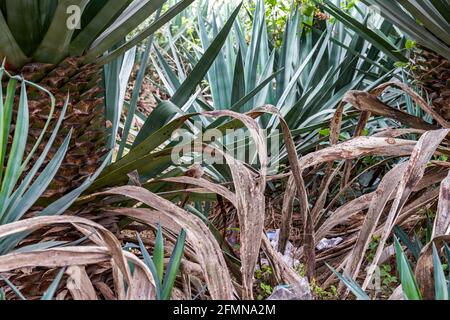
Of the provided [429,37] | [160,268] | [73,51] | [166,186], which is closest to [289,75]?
[429,37]

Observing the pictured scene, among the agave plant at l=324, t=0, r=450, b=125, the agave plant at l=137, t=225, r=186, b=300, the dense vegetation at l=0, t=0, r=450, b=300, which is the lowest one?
the agave plant at l=137, t=225, r=186, b=300

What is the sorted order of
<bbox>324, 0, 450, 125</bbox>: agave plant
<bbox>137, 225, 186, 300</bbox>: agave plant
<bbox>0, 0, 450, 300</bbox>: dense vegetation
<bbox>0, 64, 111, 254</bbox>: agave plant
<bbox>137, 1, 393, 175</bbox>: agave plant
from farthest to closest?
<bbox>137, 1, 393, 175</bbox>: agave plant → <bbox>324, 0, 450, 125</bbox>: agave plant → <bbox>0, 64, 111, 254</bbox>: agave plant → <bbox>0, 0, 450, 300</bbox>: dense vegetation → <bbox>137, 225, 186, 300</bbox>: agave plant

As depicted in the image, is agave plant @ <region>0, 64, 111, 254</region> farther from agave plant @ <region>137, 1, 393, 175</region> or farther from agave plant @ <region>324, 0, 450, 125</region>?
agave plant @ <region>137, 1, 393, 175</region>

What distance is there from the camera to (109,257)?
1.11m

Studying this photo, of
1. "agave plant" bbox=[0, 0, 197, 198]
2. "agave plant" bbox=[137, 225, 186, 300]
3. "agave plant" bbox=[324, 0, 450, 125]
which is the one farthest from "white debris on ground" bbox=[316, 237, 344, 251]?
"agave plant" bbox=[137, 225, 186, 300]

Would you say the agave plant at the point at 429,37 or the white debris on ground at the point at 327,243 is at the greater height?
the agave plant at the point at 429,37

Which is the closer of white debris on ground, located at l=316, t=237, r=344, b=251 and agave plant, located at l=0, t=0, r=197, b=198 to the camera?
agave plant, located at l=0, t=0, r=197, b=198

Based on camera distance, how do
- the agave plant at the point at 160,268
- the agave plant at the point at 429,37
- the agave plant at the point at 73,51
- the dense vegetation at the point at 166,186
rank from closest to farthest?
the agave plant at the point at 160,268 → the dense vegetation at the point at 166,186 → the agave plant at the point at 73,51 → the agave plant at the point at 429,37

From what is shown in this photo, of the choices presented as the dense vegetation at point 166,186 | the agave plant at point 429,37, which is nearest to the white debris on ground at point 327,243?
the dense vegetation at point 166,186

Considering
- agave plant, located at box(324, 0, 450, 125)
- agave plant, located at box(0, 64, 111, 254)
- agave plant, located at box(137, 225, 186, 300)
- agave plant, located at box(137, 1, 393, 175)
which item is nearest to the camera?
agave plant, located at box(137, 225, 186, 300)

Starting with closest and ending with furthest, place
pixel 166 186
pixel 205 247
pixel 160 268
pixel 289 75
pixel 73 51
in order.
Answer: pixel 160 268 → pixel 205 247 → pixel 73 51 → pixel 166 186 → pixel 289 75

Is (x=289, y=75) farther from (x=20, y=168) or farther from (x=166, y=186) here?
(x=20, y=168)

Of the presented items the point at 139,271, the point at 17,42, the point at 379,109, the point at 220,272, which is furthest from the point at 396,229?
the point at 17,42

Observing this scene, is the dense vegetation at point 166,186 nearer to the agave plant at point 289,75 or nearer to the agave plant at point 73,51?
the agave plant at point 73,51
